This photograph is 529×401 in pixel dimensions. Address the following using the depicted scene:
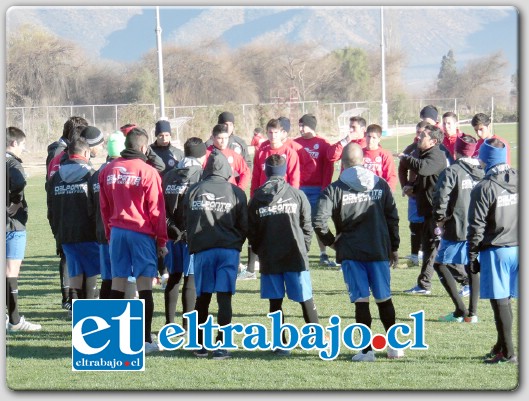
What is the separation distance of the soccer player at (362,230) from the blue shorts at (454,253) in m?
1.54

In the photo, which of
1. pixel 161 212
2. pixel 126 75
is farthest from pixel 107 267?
pixel 126 75

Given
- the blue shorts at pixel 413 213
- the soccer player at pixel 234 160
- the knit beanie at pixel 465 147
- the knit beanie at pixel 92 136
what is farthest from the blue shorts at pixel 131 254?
the blue shorts at pixel 413 213

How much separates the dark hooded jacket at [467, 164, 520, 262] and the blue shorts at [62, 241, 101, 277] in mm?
4037

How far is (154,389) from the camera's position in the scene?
7.27 metres

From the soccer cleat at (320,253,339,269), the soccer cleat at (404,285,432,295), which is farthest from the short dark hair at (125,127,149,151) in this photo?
the soccer cleat at (320,253,339,269)

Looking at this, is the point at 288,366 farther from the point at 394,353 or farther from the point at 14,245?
the point at 14,245

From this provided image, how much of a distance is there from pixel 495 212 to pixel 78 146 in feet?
14.1

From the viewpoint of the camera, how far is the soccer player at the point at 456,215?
30.3 feet

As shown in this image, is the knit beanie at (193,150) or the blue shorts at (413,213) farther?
the blue shorts at (413,213)

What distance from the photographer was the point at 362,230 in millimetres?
7852

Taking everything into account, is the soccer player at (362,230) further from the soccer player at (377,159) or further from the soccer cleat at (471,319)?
the soccer player at (377,159)

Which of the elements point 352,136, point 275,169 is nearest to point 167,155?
point 352,136

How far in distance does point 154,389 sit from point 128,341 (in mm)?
A: 629

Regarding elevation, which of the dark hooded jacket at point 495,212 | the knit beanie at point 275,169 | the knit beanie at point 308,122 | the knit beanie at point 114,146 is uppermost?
the knit beanie at point 308,122
